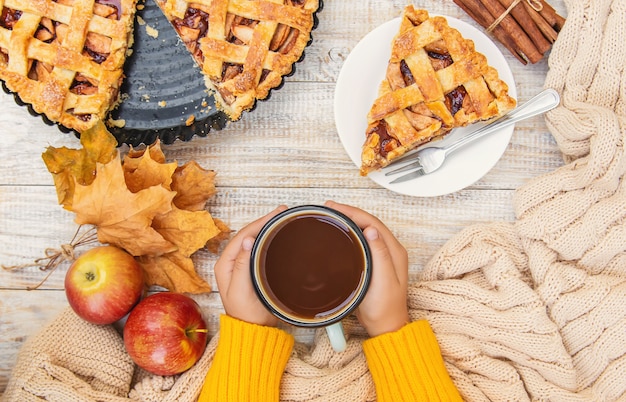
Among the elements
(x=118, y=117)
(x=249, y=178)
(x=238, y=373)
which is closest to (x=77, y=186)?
(x=118, y=117)

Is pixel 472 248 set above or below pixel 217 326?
above

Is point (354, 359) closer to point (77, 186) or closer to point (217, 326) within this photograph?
point (217, 326)

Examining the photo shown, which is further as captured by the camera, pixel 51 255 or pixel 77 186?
pixel 51 255

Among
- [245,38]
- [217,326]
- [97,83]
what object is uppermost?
[245,38]

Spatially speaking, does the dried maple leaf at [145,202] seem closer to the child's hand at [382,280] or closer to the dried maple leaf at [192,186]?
the dried maple leaf at [192,186]

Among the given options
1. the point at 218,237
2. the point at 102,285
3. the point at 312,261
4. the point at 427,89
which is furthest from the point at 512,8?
the point at 102,285

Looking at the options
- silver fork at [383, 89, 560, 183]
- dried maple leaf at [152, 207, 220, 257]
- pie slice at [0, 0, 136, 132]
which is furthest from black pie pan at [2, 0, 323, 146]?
silver fork at [383, 89, 560, 183]

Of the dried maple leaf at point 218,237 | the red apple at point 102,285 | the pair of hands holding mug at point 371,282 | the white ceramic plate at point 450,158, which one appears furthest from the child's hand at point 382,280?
the red apple at point 102,285
